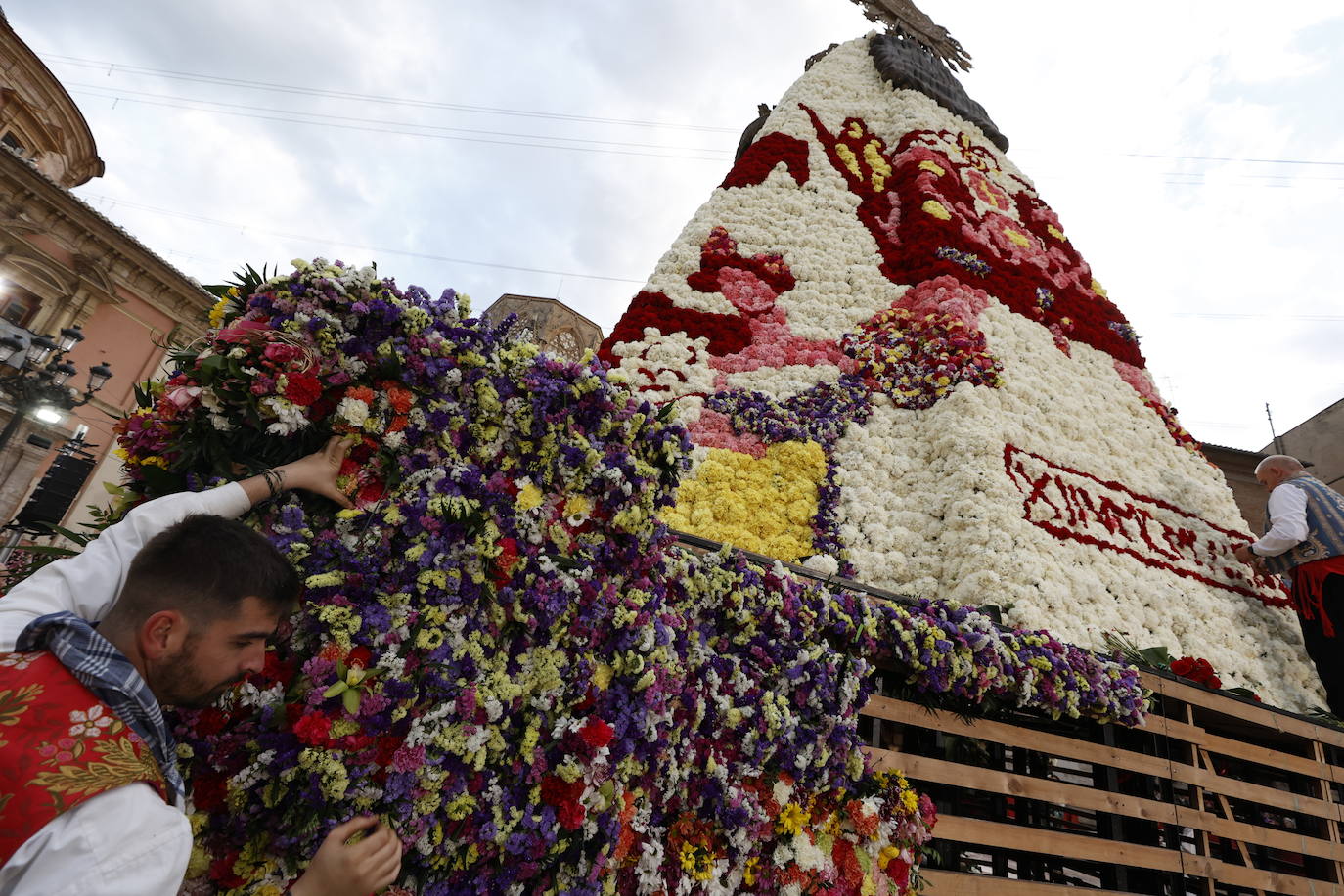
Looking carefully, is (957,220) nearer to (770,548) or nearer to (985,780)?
(770,548)

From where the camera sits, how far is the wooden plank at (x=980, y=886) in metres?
3.07

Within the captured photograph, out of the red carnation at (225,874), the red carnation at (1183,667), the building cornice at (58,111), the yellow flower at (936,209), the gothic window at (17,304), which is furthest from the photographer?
the building cornice at (58,111)

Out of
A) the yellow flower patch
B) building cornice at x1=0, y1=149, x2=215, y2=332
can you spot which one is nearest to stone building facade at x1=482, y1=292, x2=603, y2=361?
building cornice at x1=0, y1=149, x2=215, y2=332

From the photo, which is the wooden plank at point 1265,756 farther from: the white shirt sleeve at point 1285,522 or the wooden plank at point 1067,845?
the white shirt sleeve at point 1285,522

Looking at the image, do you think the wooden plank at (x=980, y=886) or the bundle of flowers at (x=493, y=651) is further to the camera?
the wooden plank at (x=980, y=886)

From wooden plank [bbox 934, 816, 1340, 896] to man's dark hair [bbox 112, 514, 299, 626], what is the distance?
3.22 meters

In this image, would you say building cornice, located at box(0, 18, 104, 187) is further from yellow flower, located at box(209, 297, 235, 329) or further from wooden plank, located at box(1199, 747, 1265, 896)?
wooden plank, located at box(1199, 747, 1265, 896)

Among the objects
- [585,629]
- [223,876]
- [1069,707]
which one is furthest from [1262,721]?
[223,876]

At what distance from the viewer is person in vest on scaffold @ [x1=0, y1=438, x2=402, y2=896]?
3.24ft

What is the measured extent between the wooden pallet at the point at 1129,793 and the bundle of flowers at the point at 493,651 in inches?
18.7

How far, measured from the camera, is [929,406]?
6.14 meters

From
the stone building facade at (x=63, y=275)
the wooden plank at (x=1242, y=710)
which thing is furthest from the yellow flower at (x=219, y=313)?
the stone building facade at (x=63, y=275)

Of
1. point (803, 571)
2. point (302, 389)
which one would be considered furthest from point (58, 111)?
point (803, 571)

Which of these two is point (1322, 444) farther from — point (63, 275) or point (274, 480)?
point (63, 275)
